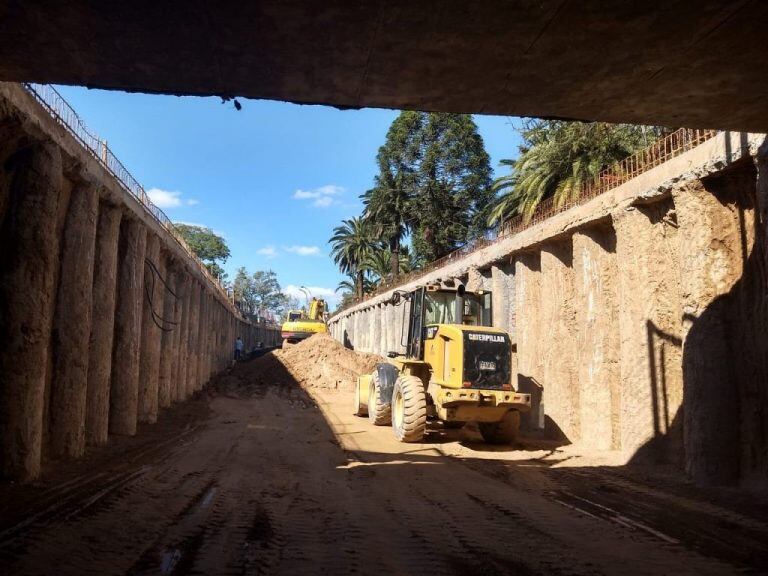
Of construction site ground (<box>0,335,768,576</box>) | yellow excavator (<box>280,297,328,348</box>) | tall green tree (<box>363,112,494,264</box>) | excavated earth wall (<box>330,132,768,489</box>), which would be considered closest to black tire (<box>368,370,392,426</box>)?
construction site ground (<box>0,335,768,576</box>)

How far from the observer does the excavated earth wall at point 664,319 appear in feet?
25.0

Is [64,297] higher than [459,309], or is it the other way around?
[459,309]

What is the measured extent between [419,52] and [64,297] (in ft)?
21.3

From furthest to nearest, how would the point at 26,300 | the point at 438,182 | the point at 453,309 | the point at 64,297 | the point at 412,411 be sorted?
the point at 438,182 < the point at 453,309 < the point at 412,411 < the point at 64,297 < the point at 26,300

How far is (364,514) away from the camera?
571 centimetres

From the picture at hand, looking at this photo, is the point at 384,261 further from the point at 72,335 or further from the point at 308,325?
the point at 72,335

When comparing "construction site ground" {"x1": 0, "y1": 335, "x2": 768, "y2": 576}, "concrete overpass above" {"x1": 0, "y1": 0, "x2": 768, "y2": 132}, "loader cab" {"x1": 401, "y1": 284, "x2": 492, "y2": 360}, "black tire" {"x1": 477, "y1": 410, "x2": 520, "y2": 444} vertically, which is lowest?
"construction site ground" {"x1": 0, "y1": 335, "x2": 768, "y2": 576}

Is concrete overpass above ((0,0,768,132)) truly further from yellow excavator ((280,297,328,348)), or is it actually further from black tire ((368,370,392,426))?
yellow excavator ((280,297,328,348))

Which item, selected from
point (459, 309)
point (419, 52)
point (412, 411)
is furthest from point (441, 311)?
point (419, 52)

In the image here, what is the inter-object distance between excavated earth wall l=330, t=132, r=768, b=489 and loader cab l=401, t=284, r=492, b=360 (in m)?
1.65

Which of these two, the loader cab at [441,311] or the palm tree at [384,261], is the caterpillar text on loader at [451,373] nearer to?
the loader cab at [441,311]

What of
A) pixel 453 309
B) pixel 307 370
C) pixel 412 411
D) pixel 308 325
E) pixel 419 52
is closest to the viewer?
pixel 419 52

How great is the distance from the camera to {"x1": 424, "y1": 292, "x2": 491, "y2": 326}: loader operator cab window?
12.3 m

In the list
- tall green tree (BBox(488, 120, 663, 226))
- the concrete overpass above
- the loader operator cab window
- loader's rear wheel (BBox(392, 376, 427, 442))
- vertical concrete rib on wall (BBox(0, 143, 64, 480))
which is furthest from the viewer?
tall green tree (BBox(488, 120, 663, 226))
